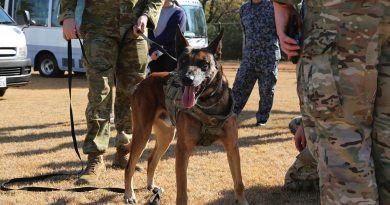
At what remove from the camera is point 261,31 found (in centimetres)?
716

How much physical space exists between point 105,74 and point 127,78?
0.92ft

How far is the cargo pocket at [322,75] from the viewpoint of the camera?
2.01 m

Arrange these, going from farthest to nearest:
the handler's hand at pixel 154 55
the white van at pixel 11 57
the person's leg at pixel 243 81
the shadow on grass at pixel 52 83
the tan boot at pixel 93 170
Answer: the shadow on grass at pixel 52 83 < the white van at pixel 11 57 < the person's leg at pixel 243 81 < the handler's hand at pixel 154 55 < the tan boot at pixel 93 170

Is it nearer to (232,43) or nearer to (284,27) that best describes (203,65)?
(284,27)

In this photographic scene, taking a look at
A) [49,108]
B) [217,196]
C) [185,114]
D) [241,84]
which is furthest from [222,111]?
[49,108]

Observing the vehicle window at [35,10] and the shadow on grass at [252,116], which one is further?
the vehicle window at [35,10]

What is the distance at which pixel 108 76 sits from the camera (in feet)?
14.6

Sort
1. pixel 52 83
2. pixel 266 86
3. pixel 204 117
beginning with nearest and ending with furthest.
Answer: pixel 204 117 < pixel 266 86 < pixel 52 83

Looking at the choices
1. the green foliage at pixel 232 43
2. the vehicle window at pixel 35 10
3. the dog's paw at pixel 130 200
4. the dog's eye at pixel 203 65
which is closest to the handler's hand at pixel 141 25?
the dog's eye at pixel 203 65

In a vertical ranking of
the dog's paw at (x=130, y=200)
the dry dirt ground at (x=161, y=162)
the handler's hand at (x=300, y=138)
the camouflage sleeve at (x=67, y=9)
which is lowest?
the dry dirt ground at (x=161, y=162)

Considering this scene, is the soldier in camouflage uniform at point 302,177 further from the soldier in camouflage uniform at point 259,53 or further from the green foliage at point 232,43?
the green foliage at point 232,43

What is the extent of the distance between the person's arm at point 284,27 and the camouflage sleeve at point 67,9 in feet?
8.60

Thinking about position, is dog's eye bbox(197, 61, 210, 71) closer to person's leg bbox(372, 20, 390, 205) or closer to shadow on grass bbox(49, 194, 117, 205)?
shadow on grass bbox(49, 194, 117, 205)

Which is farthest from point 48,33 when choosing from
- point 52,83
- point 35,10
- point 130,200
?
point 130,200
